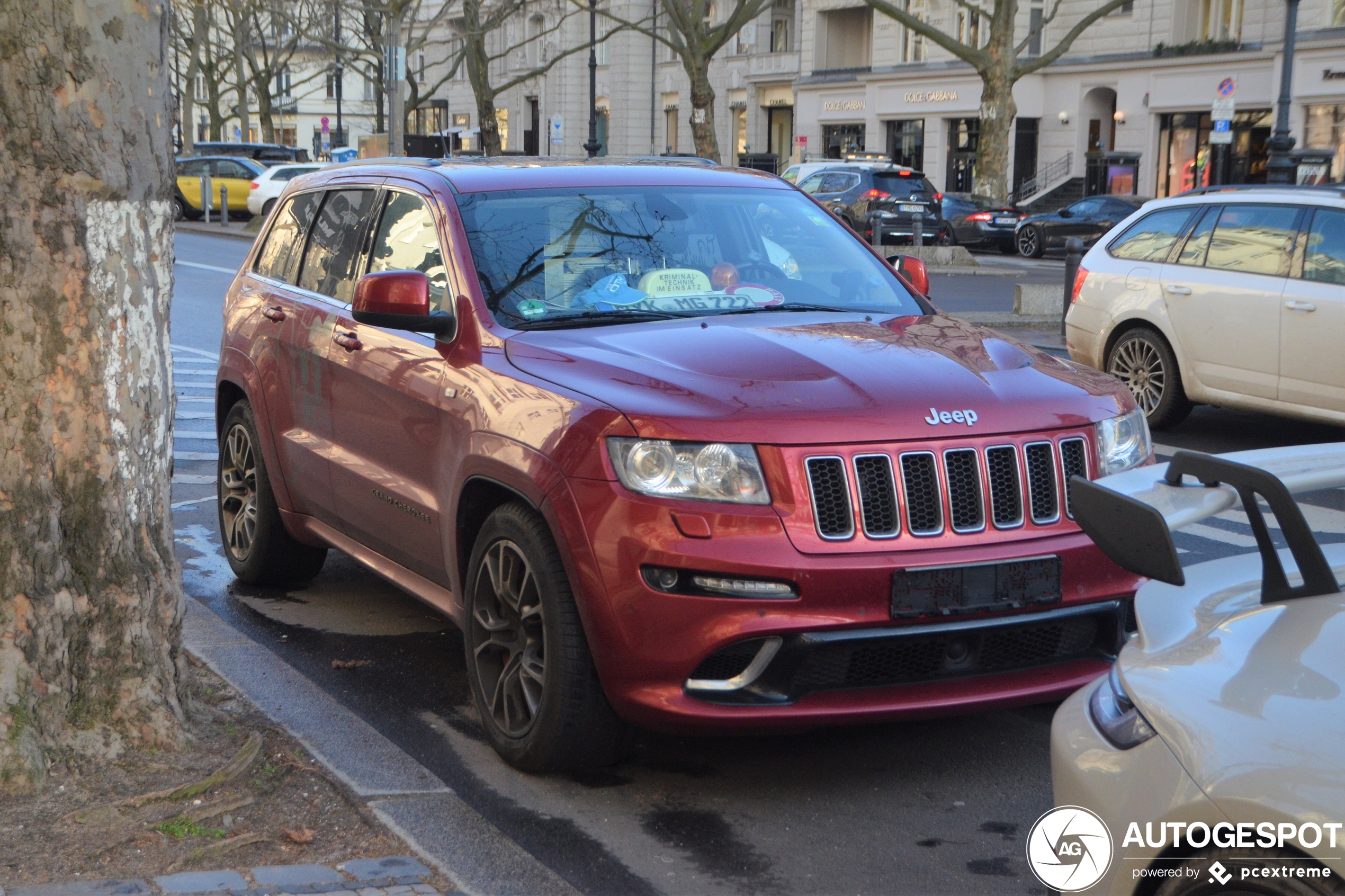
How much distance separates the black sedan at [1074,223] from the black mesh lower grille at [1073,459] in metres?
27.8

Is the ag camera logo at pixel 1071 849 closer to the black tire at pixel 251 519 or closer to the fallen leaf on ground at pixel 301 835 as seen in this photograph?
the fallen leaf on ground at pixel 301 835

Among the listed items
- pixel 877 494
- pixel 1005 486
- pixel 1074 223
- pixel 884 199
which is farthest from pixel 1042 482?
pixel 1074 223

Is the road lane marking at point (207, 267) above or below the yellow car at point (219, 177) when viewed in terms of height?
below

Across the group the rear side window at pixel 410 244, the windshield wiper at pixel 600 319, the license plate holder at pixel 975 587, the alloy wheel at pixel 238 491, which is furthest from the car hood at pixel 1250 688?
the alloy wheel at pixel 238 491

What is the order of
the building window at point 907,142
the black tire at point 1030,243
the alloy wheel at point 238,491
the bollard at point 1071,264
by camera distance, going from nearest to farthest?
the alloy wheel at point 238,491 → the bollard at point 1071,264 → the black tire at point 1030,243 → the building window at point 907,142

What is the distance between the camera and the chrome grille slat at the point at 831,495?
3.92 metres

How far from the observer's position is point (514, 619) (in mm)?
4398

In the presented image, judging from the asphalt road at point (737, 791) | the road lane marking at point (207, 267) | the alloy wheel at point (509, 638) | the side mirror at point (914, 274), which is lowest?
the asphalt road at point (737, 791)

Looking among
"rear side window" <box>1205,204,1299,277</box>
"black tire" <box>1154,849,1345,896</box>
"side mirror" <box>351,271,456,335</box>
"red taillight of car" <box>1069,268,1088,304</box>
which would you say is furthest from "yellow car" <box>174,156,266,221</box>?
"black tire" <box>1154,849,1345,896</box>

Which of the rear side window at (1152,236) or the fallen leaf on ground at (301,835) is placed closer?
the fallen leaf on ground at (301,835)

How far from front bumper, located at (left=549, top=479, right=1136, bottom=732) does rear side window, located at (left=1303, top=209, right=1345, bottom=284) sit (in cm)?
594

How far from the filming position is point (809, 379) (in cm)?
418

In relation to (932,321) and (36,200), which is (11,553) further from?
(932,321)

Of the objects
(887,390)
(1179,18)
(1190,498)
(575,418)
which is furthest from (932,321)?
(1179,18)
